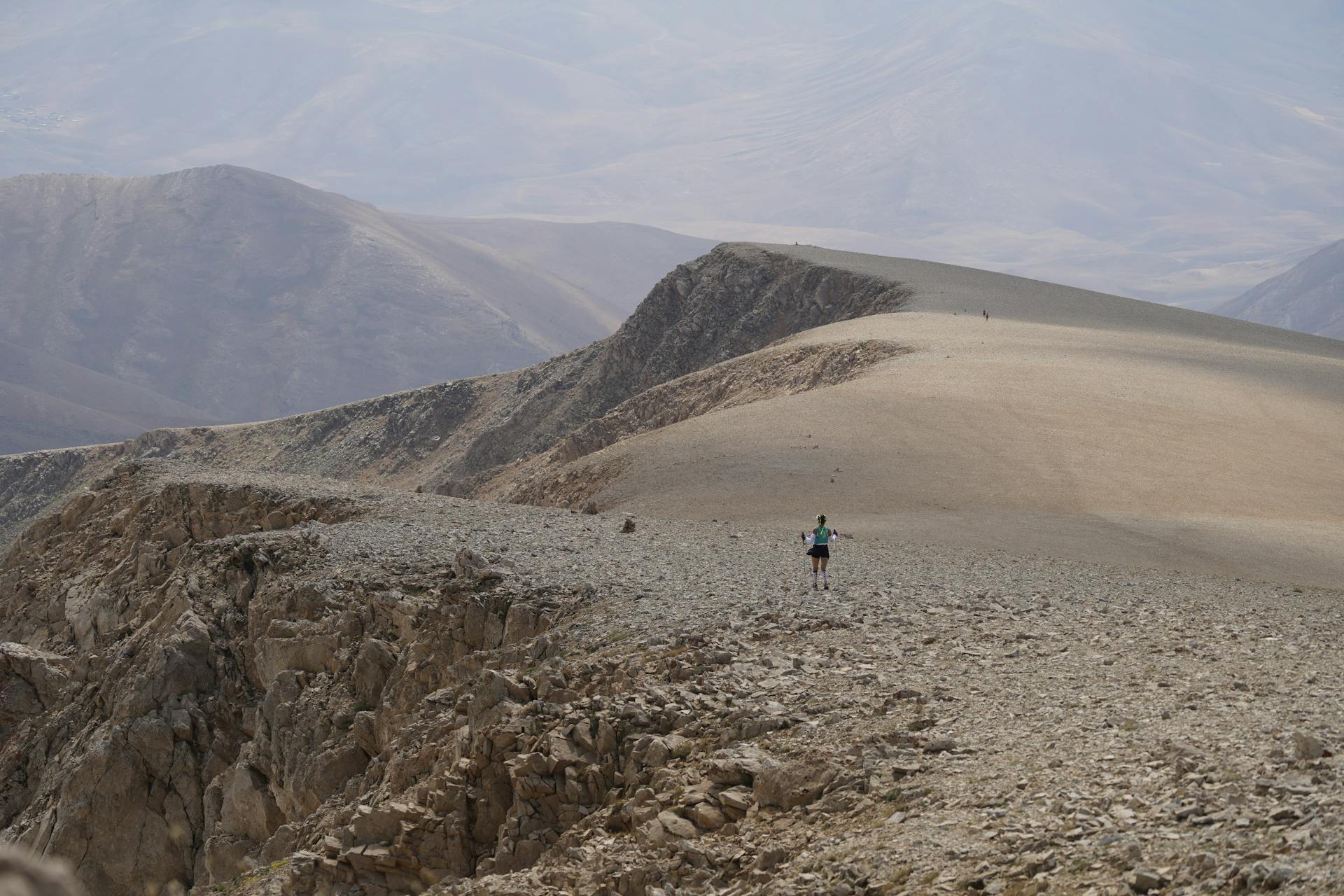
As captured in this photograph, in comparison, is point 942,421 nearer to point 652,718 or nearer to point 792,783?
point 652,718

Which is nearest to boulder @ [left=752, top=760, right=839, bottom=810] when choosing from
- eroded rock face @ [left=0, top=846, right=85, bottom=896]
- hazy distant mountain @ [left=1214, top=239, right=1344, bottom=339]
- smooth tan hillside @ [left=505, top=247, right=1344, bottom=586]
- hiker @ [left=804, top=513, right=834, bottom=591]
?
eroded rock face @ [left=0, top=846, right=85, bottom=896]

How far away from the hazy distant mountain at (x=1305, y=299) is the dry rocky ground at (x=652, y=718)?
456 feet

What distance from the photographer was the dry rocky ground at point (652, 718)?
641cm

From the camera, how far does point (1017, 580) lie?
13.6m

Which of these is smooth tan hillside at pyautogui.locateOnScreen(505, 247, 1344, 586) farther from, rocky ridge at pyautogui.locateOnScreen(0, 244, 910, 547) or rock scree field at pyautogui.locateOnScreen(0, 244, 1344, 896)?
rocky ridge at pyautogui.locateOnScreen(0, 244, 910, 547)

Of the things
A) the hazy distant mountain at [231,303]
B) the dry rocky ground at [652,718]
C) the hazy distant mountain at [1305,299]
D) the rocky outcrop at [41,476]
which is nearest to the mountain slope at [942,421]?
the dry rocky ground at [652,718]

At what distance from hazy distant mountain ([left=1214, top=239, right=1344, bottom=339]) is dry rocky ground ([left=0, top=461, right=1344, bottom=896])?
138949 millimetres

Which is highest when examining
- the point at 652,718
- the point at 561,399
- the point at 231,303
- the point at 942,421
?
the point at 231,303

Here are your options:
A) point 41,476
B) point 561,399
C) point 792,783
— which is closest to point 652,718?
point 792,783

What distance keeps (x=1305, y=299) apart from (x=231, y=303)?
432 ft

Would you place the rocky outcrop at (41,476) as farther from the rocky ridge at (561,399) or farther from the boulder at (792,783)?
the boulder at (792,783)

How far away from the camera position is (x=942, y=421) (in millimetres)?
26234

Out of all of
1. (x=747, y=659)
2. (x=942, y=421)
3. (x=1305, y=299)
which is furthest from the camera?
(x=1305, y=299)

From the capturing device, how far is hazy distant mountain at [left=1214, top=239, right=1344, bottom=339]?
142 metres
